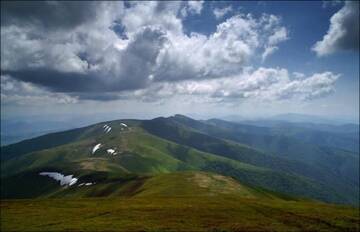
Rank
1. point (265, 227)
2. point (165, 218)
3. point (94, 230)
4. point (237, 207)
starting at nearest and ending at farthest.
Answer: point (94, 230), point (265, 227), point (165, 218), point (237, 207)

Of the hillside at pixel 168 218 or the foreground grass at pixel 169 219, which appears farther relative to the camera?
the hillside at pixel 168 218

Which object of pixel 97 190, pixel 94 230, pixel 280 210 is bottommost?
pixel 97 190

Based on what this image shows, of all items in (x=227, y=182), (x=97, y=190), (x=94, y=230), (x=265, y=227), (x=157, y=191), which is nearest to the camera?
(x=94, y=230)

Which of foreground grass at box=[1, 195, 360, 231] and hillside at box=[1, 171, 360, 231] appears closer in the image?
foreground grass at box=[1, 195, 360, 231]

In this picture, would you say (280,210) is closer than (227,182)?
Yes

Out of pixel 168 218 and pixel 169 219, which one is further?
pixel 168 218

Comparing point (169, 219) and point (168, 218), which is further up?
point (169, 219)

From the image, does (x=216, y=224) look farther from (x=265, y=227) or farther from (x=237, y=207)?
(x=237, y=207)

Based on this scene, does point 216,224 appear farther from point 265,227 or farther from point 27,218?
point 27,218

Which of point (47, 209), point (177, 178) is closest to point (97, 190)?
point (177, 178)

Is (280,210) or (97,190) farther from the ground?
(280,210)
